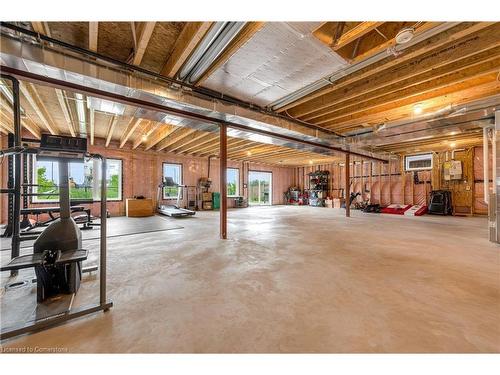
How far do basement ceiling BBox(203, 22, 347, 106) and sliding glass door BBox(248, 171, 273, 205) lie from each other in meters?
8.99

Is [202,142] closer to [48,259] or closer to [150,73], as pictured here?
[150,73]

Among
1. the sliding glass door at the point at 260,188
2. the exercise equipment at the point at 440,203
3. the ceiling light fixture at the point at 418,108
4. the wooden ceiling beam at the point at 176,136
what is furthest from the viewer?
the sliding glass door at the point at 260,188

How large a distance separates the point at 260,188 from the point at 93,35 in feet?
37.1

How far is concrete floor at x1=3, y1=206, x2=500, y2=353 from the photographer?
4.38ft

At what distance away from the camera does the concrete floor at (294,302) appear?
133 centimetres

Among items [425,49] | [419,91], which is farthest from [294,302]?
[419,91]

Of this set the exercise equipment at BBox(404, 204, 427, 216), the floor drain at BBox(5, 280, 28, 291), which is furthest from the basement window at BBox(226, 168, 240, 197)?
the floor drain at BBox(5, 280, 28, 291)

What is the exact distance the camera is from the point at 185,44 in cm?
242

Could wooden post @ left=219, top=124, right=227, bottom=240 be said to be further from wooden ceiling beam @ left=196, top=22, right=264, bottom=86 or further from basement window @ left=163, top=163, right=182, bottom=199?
basement window @ left=163, top=163, right=182, bottom=199

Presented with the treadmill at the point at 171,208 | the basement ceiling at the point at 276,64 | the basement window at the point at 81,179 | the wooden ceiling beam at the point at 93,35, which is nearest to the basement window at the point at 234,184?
the treadmill at the point at 171,208

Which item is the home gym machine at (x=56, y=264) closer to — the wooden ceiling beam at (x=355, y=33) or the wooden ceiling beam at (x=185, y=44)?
the wooden ceiling beam at (x=185, y=44)

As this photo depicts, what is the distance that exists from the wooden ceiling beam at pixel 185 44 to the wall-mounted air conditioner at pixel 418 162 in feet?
34.0
